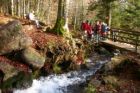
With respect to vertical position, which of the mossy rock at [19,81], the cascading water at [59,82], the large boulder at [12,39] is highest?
the large boulder at [12,39]

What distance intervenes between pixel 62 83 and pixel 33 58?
2.12 meters

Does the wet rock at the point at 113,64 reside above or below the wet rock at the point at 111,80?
above

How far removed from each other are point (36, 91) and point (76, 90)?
6.76ft

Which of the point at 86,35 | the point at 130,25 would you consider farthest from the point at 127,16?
the point at 86,35

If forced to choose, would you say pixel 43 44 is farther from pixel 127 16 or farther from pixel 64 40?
pixel 127 16

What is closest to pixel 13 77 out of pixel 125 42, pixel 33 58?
pixel 33 58

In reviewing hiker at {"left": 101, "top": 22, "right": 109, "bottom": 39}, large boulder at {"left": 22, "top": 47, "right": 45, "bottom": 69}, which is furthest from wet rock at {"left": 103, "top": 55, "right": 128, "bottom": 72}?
hiker at {"left": 101, "top": 22, "right": 109, "bottom": 39}

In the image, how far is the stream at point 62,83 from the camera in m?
15.7

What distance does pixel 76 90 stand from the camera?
Result: 15453mm

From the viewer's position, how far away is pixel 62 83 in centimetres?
1697

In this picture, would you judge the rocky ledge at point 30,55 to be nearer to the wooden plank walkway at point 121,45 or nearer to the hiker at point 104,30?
the wooden plank walkway at point 121,45

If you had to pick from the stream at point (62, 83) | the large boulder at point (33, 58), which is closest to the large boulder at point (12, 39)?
the large boulder at point (33, 58)

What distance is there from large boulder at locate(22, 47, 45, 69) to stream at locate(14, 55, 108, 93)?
0.96 m

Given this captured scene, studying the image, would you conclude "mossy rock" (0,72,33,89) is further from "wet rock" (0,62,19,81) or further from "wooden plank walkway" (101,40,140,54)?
"wooden plank walkway" (101,40,140,54)
